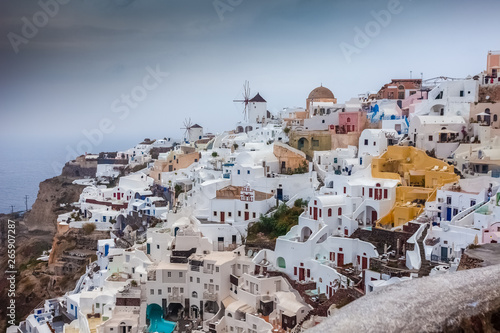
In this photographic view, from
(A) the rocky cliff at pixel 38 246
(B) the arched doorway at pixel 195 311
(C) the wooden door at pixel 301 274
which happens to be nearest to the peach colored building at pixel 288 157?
(C) the wooden door at pixel 301 274

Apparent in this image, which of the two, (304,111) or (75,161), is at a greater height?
(304,111)

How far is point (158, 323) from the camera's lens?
13594mm

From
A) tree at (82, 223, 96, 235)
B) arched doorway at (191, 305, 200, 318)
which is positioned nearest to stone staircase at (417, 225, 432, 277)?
arched doorway at (191, 305, 200, 318)

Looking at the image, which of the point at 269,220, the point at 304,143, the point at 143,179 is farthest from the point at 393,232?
the point at 143,179

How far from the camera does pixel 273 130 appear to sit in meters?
21.6

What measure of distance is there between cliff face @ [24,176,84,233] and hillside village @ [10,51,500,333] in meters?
8.46

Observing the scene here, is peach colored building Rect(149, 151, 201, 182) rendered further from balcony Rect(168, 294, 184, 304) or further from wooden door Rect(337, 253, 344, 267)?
wooden door Rect(337, 253, 344, 267)

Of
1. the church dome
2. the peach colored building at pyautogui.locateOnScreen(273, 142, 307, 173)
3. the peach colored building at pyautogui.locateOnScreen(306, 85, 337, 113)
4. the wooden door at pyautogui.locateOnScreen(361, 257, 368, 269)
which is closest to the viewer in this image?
the wooden door at pyautogui.locateOnScreen(361, 257, 368, 269)

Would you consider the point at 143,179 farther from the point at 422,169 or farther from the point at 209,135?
the point at 422,169

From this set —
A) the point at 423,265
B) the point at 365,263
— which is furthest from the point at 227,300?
the point at 423,265

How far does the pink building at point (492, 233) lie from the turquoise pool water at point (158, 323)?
26.2ft

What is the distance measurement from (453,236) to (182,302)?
24.9 feet

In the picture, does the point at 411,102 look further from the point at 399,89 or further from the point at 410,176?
the point at 410,176

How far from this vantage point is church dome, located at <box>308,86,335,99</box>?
23953 mm
